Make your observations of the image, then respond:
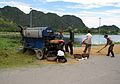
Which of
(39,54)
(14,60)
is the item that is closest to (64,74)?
(14,60)

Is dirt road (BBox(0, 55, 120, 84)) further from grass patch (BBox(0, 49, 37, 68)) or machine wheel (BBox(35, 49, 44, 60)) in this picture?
machine wheel (BBox(35, 49, 44, 60))

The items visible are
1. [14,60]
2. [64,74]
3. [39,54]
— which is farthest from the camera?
[39,54]

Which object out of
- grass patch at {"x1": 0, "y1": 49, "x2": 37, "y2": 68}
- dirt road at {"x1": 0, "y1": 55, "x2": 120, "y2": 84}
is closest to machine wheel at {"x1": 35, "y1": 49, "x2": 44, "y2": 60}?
grass patch at {"x1": 0, "y1": 49, "x2": 37, "y2": 68}

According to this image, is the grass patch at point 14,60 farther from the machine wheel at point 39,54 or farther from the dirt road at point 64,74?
the dirt road at point 64,74

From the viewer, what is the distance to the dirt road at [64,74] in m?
12.8

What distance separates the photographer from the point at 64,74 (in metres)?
14.6

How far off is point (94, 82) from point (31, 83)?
2361 millimetres

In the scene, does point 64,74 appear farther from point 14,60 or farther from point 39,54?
point 39,54

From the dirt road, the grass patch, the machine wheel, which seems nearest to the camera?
the dirt road

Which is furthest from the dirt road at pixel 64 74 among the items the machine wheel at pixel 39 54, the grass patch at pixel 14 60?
the machine wheel at pixel 39 54

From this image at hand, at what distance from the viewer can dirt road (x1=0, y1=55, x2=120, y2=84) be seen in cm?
1277

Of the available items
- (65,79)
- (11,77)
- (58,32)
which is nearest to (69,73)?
(65,79)

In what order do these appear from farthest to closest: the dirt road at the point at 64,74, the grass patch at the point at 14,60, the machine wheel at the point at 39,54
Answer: the machine wheel at the point at 39,54, the grass patch at the point at 14,60, the dirt road at the point at 64,74

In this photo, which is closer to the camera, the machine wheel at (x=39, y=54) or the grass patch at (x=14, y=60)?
the grass patch at (x=14, y=60)
